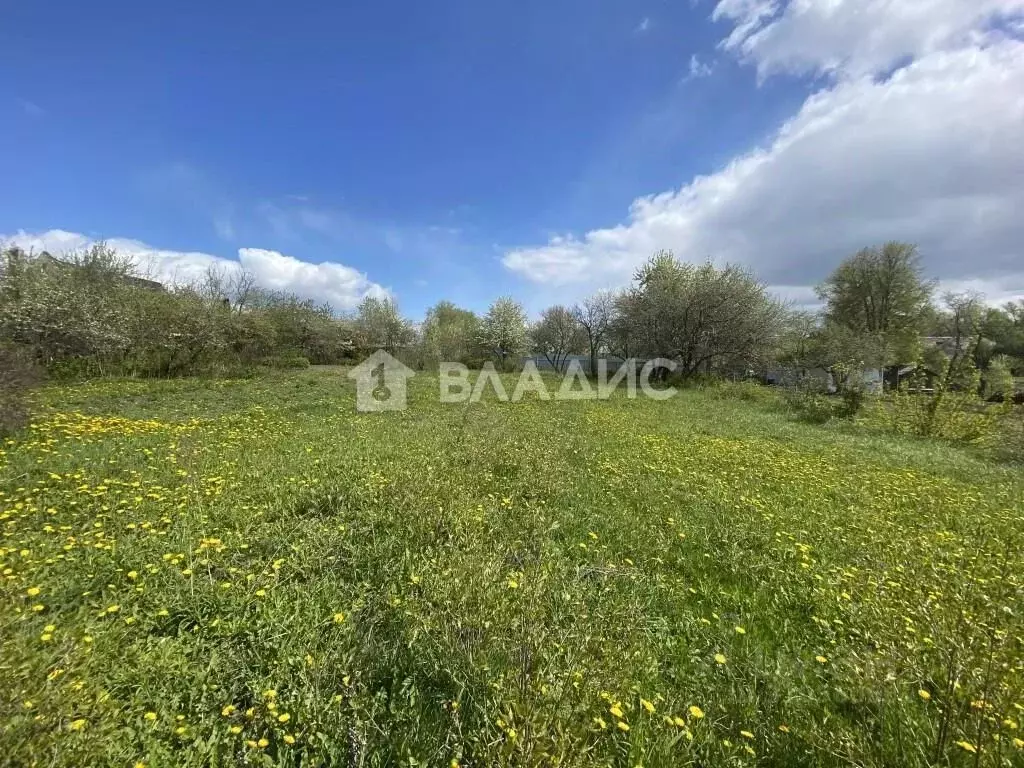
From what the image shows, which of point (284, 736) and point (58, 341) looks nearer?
point (284, 736)

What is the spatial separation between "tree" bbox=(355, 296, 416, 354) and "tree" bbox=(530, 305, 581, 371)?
13731 mm

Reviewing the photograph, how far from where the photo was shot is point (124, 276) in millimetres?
17562

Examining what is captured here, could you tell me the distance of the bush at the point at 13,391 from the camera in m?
6.12

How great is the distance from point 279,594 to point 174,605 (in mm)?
554

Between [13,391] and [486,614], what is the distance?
8.99 meters

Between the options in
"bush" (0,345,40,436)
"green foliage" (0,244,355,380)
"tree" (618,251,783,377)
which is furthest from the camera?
"tree" (618,251,783,377)

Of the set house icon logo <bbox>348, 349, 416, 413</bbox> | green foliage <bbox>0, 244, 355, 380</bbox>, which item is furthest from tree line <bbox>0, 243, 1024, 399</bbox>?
house icon logo <bbox>348, 349, 416, 413</bbox>

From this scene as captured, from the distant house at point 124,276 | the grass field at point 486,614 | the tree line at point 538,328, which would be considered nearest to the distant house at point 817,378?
the tree line at point 538,328

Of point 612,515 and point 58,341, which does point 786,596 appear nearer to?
point 612,515

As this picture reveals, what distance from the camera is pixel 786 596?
3203 mm

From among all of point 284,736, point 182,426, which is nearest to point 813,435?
point 284,736

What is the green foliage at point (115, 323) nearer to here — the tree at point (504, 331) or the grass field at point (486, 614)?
the grass field at point (486, 614)

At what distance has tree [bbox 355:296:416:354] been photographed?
27484 millimetres

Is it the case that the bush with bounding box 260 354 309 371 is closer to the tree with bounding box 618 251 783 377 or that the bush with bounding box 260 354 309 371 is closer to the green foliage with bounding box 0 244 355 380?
the green foliage with bounding box 0 244 355 380
